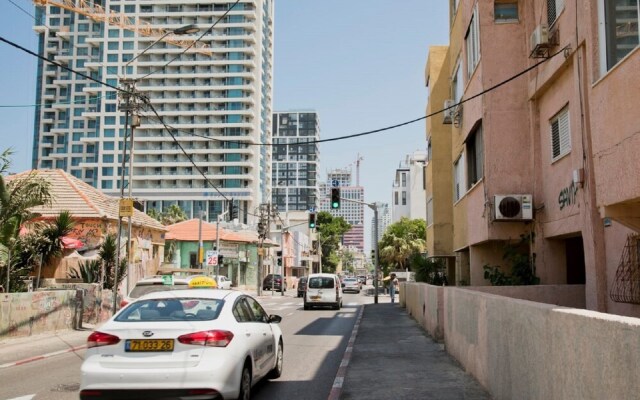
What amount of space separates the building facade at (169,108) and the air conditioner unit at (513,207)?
94705 mm

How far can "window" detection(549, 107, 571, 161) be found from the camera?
13.0 m

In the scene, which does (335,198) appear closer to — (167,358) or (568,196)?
(568,196)

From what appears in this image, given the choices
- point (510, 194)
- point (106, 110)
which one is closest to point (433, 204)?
point (510, 194)

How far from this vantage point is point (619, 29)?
942 centimetres

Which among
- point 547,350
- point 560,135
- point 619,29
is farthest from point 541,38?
point 547,350

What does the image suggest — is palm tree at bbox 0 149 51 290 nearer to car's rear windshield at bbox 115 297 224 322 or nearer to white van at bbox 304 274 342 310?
car's rear windshield at bbox 115 297 224 322

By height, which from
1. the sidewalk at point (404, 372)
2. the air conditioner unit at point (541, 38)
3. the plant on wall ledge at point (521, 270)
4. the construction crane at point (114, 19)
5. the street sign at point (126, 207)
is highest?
the construction crane at point (114, 19)

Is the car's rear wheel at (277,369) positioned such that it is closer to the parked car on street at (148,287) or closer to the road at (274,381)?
the road at (274,381)

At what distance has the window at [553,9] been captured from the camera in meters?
13.1

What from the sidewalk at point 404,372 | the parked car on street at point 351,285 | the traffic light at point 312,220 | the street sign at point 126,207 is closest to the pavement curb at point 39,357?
the street sign at point 126,207

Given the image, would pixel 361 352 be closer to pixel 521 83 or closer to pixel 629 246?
pixel 629 246

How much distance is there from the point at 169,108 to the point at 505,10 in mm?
104083

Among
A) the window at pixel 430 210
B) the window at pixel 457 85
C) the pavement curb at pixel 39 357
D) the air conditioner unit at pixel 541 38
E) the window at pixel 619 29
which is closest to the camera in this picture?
the window at pixel 619 29

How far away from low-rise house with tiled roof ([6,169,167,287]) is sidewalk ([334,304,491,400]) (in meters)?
14.4
